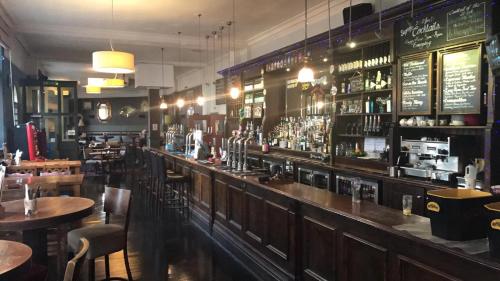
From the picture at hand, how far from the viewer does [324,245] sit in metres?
3.12

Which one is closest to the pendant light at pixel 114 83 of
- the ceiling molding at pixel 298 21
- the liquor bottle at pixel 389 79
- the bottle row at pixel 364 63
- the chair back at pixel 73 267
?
the ceiling molding at pixel 298 21

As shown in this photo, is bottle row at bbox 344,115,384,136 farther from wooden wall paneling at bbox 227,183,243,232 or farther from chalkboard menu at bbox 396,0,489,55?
wooden wall paneling at bbox 227,183,243,232

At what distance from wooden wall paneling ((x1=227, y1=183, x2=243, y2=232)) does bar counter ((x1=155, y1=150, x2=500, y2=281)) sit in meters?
0.01

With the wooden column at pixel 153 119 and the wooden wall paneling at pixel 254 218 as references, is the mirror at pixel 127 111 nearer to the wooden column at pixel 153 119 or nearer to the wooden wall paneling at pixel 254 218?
the wooden column at pixel 153 119

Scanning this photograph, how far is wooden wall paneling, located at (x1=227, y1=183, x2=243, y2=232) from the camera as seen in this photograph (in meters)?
4.72

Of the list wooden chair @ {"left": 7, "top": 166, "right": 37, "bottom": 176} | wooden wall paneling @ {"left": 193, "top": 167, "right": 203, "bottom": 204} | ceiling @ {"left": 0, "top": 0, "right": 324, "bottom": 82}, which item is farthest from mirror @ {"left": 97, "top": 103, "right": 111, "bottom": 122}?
wooden wall paneling @ {"left": 193, "top": 167, "right": 203, "bottom": 204}

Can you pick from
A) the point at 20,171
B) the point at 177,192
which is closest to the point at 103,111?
the point at 177,192

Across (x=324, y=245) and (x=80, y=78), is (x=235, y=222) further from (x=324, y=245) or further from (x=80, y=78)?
(x=80, y=78)

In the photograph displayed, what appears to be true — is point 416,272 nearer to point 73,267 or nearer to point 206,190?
point 73,267

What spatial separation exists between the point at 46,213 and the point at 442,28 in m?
4.34

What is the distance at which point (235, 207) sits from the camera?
4887mm

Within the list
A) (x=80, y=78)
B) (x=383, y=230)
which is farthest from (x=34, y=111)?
(x=383, y=230)

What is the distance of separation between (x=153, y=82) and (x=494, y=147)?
10315 mm

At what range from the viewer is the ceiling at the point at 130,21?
6508 millimetres
